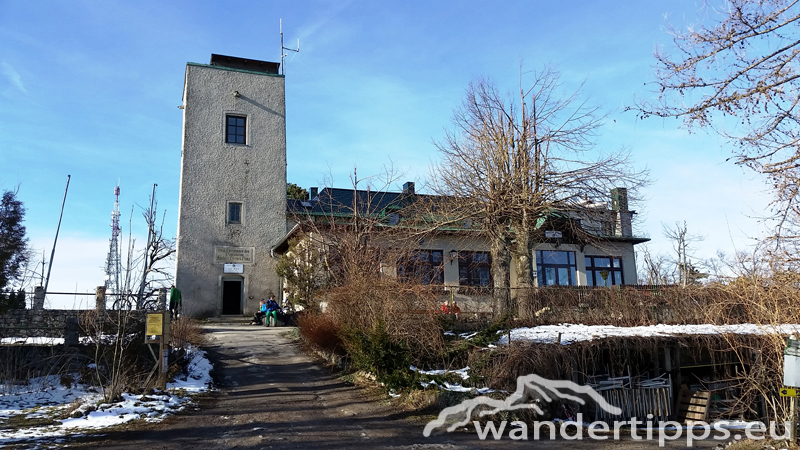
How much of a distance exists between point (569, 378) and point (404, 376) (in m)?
3.64

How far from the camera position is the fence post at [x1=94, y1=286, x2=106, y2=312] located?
1549 centimetres

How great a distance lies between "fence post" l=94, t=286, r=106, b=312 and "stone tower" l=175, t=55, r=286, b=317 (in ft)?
34.4

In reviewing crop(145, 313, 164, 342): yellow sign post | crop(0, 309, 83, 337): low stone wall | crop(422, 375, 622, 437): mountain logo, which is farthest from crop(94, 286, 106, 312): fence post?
crop(422, 375, 622, 437): mountain logo

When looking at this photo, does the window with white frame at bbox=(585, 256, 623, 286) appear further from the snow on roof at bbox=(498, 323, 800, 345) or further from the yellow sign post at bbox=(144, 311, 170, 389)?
the yellow sign post at bbox=(144, 311, 170, 389)

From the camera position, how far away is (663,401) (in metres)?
13.7

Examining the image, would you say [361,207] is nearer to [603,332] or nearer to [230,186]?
[230,186]

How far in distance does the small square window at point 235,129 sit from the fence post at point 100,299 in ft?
47.3

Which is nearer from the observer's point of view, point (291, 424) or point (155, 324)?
point (291, 424)

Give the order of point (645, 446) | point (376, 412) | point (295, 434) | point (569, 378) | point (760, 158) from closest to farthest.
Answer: point (760, 158) → point (295, 434) → point (645, 446) → point (376, 412) → point (569, 378)

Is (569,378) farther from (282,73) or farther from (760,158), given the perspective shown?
(282,73)

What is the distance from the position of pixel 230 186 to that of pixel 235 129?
3.20 meters

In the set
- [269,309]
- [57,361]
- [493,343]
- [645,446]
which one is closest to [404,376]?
[493,343]

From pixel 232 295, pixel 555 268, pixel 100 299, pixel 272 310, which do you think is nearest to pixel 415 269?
pixel 272 310

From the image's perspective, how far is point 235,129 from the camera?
99.9ft
